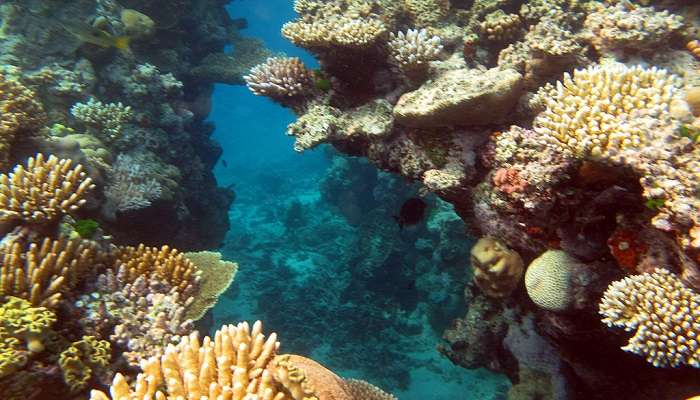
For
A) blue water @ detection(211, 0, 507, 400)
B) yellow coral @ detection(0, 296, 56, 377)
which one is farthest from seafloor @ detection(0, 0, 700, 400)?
blue water @ detection(211, 0, 507, 400)

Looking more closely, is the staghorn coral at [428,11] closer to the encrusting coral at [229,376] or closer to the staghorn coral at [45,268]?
the encrusting coral at [229,376]

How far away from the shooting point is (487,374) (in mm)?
10297

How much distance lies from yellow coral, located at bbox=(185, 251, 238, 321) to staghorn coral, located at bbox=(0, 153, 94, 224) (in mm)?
1481

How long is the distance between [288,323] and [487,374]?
5556 mm

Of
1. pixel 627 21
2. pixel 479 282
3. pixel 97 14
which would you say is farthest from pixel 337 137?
pixel 97 14

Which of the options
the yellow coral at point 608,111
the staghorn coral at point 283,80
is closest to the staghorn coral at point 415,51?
the staghorn coral at point 283,80

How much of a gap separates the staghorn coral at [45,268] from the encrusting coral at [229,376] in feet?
5.27

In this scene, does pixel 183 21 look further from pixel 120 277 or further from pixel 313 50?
pixel 120 277

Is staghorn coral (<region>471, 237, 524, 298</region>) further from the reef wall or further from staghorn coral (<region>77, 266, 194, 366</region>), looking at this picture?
staghorn coral (<region>77, 266, 194, 366</region>)

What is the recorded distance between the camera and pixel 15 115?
220 inches

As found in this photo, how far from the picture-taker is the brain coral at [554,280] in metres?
4.15

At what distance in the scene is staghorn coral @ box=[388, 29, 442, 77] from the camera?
5.46 m

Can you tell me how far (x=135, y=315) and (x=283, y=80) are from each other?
Result: 3893 millimetres

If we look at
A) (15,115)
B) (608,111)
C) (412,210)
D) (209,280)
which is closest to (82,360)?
(209,280)
